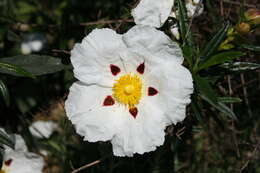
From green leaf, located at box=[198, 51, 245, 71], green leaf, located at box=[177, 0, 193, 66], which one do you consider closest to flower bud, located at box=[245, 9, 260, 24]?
green leaf, located at box=[198, 51, 245, 71]

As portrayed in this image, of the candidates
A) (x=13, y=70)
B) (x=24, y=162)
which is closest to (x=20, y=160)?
(x=24, y=162)

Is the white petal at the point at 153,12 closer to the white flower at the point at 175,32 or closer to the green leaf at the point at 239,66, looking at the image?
the white flower at the point at 175,32

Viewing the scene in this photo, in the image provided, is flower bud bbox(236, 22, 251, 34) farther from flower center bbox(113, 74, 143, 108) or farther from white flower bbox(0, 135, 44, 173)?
white flower bbox(0, 135, 44, 173)

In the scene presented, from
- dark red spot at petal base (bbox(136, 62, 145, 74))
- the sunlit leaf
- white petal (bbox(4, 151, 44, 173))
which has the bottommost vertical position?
white petal (bbox(4, 151, 44, 173))

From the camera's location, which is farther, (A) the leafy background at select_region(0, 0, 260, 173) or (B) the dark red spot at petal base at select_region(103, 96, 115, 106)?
(A) the leafy background at select_region(0, 0, 260, 173)

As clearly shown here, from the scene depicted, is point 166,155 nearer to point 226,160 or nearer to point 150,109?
point 226,160

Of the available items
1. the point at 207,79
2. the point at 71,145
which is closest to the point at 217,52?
the point at 207,79

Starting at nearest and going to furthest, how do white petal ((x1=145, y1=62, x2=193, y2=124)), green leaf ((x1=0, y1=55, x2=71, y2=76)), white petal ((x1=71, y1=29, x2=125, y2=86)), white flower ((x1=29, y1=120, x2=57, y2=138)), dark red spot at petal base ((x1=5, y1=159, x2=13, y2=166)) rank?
white petal ((x1=145, y1=62, x2=193, y2=124))
white petal ((x1=71, y1=29, x2=125, y2=86))
green leaf ((x1=0, y1=55, x2=71, y2=76))
dark red spot at petal base ((x1=5, y1=159, x2=13, y2=166))
white flower ((x1=29, y1=120, x2=57, y2=138))

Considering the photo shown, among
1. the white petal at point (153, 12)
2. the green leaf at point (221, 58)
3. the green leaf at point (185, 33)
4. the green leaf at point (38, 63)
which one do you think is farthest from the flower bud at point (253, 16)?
the green leaf at point (38, 63)
